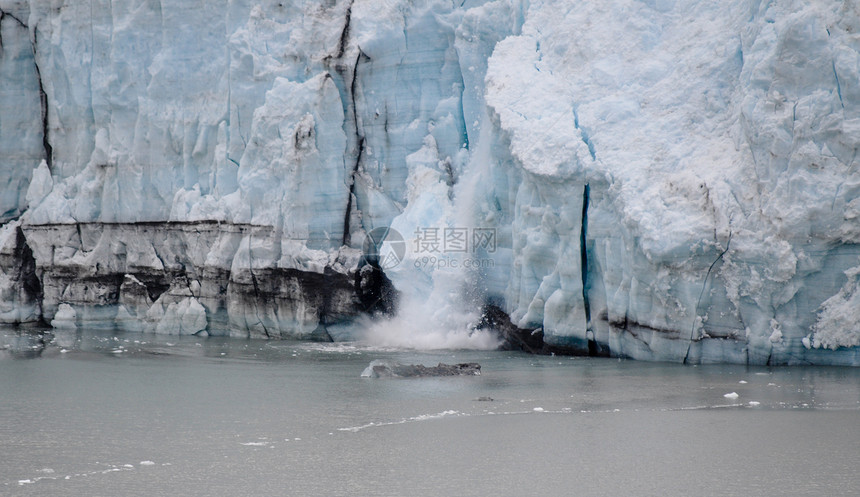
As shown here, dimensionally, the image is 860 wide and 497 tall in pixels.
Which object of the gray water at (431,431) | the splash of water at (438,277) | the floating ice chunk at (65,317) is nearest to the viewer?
the gray water at (431,431)

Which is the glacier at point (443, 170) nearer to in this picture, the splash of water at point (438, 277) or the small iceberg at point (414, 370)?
the splash of water at point (438, 277)

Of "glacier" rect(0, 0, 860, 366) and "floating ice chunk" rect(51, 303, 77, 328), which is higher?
"glacier" rect(0, 0, 860, 366)

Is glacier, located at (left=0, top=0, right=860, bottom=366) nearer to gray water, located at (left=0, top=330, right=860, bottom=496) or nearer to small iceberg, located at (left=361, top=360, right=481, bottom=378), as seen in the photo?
gray water, located at (left=0, top=330, right=860, bottom=496)

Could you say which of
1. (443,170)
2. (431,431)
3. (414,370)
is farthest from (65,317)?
(431,431)

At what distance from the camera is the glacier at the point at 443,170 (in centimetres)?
882

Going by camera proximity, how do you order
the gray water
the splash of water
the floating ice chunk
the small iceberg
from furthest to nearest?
the floating ice chunk
the splash of water
the small iceberg
the gray water

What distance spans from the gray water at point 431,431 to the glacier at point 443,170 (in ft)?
3.55

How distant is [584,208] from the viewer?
1036 cm

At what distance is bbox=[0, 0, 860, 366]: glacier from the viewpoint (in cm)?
882

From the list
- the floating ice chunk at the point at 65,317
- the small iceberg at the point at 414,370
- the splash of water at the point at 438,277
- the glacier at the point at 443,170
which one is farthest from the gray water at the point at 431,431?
the floating ice chunk at the point at 65,317

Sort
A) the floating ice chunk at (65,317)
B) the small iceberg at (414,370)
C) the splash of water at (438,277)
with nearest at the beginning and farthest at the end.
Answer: the small iceberg at (414,370) → the splash of water at (438,277) → the floating ice chunk at (65,317)

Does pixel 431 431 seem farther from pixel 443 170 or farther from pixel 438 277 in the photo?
pixel 443 170

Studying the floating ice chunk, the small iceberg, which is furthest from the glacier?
the small iceberg

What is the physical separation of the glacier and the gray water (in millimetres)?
1081
